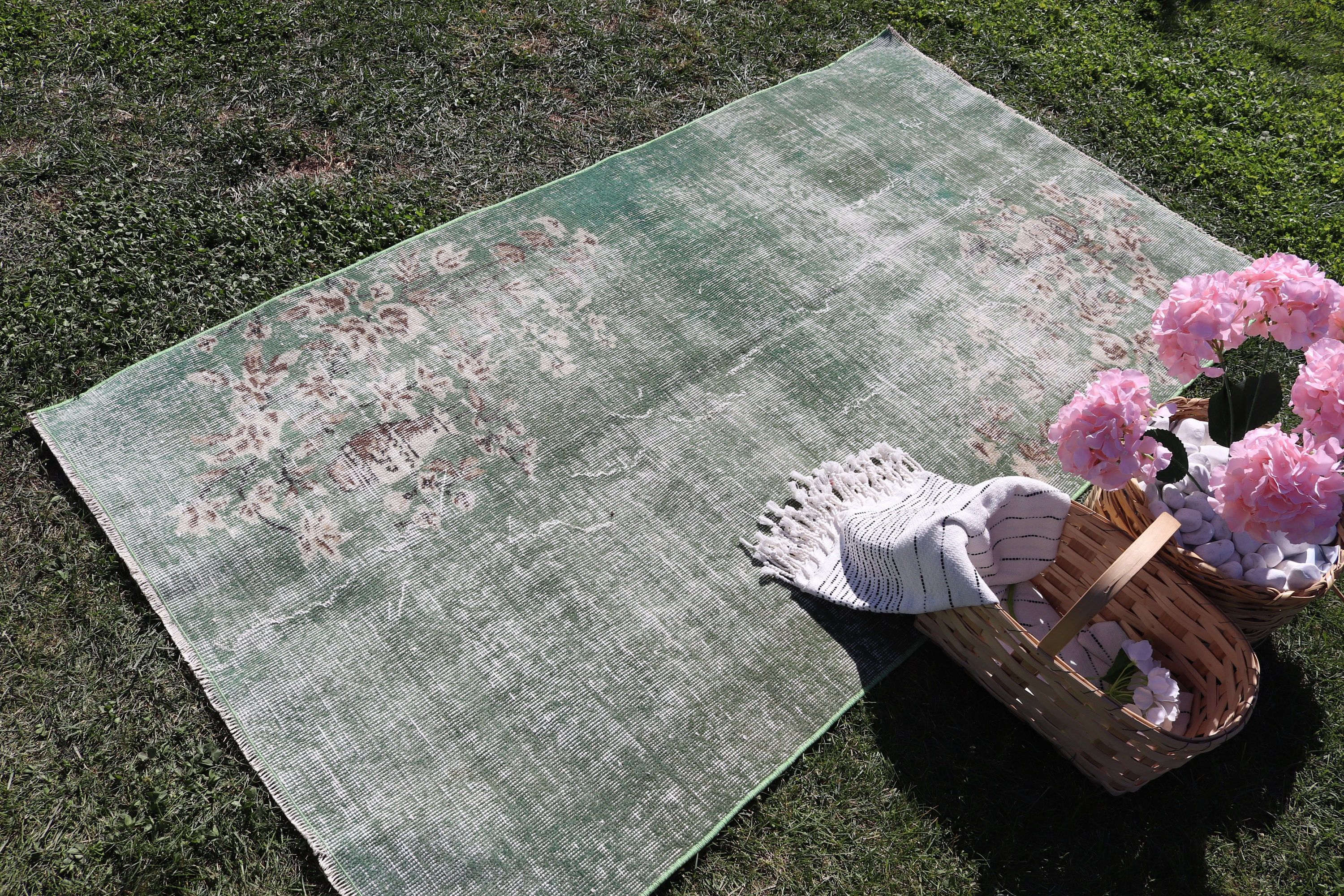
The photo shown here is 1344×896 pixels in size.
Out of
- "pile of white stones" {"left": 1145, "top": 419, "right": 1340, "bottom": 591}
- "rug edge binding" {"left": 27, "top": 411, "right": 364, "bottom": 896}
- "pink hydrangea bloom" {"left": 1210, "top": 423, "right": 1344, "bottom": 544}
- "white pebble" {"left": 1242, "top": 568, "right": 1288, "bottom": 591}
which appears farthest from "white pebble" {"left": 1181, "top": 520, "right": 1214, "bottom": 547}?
"rug edge binding" {"left": 27, "top": 411, "right": 364, "bottom": 896}

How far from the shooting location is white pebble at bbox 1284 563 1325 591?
1.99 meters

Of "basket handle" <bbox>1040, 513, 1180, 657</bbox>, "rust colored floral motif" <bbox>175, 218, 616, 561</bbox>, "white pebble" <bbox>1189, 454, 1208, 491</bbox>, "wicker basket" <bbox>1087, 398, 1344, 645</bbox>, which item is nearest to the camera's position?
"basket handle" <bbox>1040, 513, 1180, 657</bbox>

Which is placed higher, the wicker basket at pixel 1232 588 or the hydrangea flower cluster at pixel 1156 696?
the wicker basket at pixel 1232 588

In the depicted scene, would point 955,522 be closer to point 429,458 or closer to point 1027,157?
point 429,458

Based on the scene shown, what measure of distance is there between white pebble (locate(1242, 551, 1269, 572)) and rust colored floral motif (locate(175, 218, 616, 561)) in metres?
1.60

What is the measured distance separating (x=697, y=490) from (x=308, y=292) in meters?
1.24

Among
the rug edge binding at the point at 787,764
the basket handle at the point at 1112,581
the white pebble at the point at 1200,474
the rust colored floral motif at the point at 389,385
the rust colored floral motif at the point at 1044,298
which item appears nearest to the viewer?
the basket handle at the point at 1112,581

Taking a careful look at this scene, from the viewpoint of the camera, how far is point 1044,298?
9.82 feet

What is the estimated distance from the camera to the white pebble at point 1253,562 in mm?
1992

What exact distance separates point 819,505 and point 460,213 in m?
1.48

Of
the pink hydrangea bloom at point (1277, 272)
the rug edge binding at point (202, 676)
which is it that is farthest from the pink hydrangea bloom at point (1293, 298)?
the rug edge binding at point (202, 676)

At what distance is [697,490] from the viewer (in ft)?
7.97

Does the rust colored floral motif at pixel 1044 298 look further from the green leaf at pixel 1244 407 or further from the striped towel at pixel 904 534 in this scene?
the green leaf at pixel 1244 407

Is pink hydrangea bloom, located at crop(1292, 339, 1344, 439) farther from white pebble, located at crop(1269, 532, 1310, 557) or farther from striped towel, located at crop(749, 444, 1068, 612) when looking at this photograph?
striped towel, located at crop(749, 444, 1068, 612)
